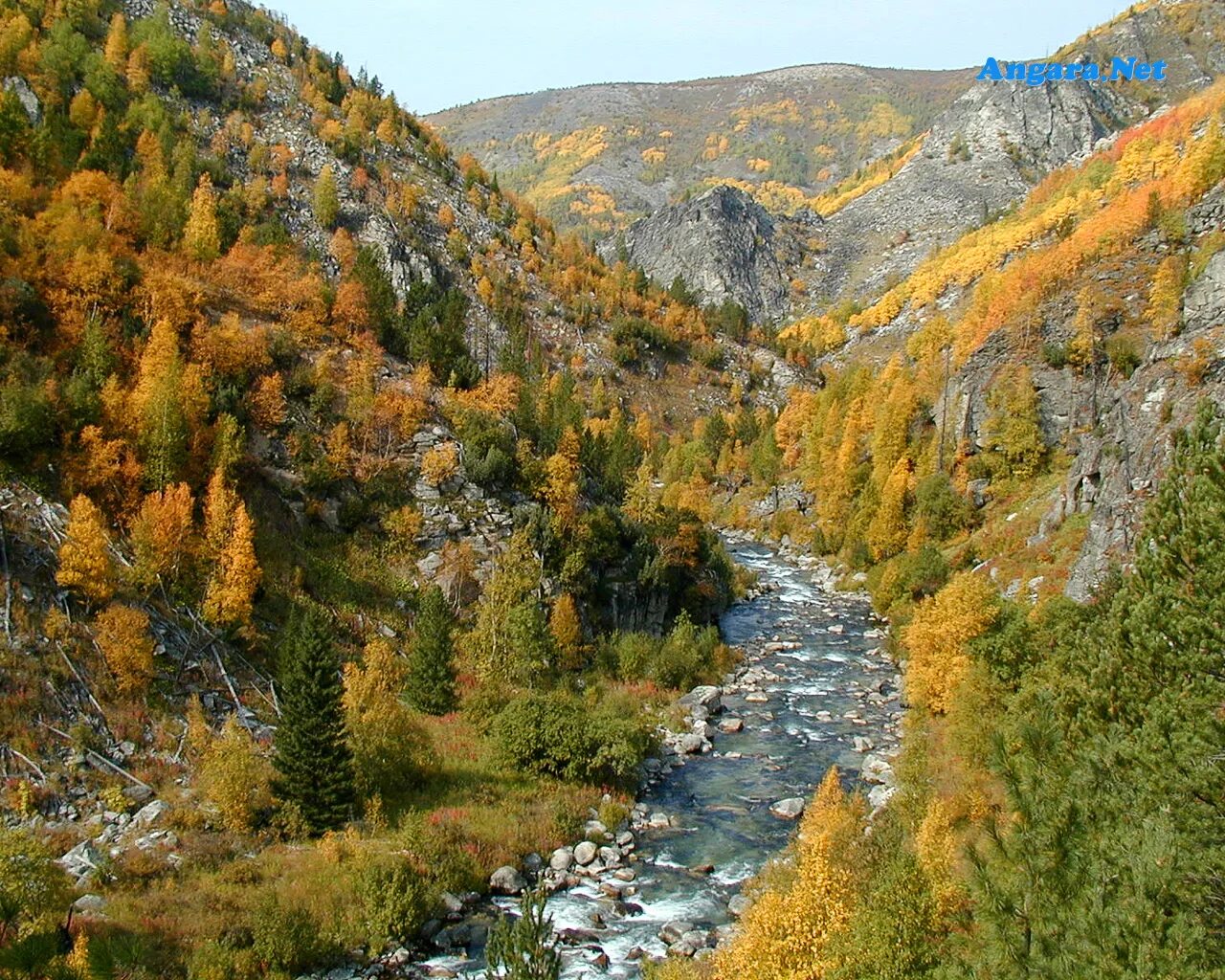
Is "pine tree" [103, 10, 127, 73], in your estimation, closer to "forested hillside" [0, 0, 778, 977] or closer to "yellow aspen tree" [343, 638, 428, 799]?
"forested hillside" [0, 0, 778, 977]

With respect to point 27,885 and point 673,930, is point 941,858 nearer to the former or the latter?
point 673,930

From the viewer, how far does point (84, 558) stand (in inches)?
1179

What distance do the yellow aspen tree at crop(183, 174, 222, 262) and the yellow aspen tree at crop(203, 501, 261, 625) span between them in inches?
1124

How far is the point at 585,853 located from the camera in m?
28.3

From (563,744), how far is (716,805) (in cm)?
677

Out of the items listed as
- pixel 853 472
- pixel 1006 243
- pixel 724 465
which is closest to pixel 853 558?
pixel 853 472

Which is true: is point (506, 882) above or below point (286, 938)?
below

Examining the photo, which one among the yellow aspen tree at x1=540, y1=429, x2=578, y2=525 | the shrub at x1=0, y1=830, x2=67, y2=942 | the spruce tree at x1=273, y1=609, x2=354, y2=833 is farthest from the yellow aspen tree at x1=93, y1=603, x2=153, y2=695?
the yellow aspen tree at x1=540, y1=429, x2=578, y2=525

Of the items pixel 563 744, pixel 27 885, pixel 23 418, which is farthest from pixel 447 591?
pixel 27 885

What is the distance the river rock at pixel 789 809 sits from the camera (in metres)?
32.1

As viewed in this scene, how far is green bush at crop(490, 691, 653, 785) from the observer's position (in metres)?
32.6

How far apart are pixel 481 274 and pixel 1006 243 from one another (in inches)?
3422

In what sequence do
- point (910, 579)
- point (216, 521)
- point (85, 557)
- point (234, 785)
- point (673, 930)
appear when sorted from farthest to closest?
1. point (910, 579)
2. point (216, 521)
3. point (85, 557)
4. point (234, 785)
5. point (673, 930)

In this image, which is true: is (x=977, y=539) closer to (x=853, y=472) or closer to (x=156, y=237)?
(x=853, y=472)
